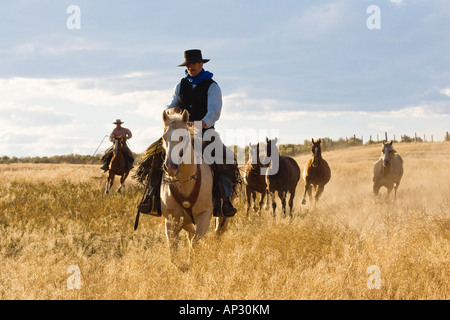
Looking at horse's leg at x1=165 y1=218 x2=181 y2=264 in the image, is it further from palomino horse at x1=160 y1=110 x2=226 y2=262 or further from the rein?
the rein

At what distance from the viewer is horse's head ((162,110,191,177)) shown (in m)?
5.41

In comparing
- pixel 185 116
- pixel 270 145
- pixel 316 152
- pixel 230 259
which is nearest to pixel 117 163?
pixel 270 145

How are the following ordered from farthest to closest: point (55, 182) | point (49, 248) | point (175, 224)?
point (55, 182) < point (49, 248) < point (175, 224)

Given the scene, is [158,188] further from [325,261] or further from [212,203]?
[325,261]

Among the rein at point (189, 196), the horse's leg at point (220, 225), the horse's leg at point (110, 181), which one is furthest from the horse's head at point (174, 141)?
the horse's leg at point (110, 181)

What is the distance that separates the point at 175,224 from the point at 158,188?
688 mm

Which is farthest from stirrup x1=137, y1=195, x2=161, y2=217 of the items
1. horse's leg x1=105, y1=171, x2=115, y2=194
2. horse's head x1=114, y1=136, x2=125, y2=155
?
horse's head x1=114, y1=136, x2=125, y2=155

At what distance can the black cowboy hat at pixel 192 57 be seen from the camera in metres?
7.45

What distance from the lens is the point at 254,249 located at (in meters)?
6.72

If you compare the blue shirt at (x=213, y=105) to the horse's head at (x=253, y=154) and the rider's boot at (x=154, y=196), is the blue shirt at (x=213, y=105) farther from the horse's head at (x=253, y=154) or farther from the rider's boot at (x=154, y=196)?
the horse's head at (x=253, y=154)

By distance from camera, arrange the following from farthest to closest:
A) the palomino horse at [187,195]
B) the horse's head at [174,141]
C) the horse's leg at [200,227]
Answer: the horse's leg at [200,227] < the palomino horse at [187,195] < the horse's head at [174,141]

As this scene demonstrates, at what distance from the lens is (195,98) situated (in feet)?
24.5

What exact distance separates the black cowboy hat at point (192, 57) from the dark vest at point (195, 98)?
344 millimetres
